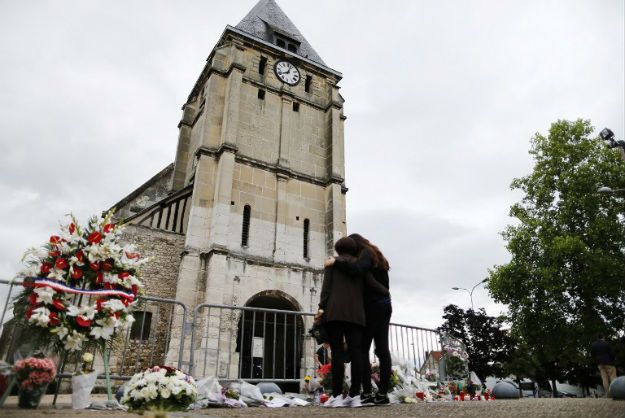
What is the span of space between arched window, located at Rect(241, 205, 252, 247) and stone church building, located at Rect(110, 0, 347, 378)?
0.04m

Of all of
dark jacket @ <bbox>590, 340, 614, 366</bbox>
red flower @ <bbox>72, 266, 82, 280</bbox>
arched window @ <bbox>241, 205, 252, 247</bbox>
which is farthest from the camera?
arched window @ <bbox>241, 205, 252, 247</bbox>

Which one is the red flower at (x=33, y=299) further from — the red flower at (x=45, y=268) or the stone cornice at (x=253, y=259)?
the stone cornice at (x=253, y=259)

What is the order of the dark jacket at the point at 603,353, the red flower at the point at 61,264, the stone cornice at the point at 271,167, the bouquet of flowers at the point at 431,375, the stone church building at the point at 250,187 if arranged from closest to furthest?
the red flower at the point at 61,264 < the bouquet of flowers at the point at 431,375 < the dark jacket at the point at 603,353 < the stone church building at the point at 250,187 < the stone cornice at the point at 271,167

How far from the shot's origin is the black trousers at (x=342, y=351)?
16.2 feet

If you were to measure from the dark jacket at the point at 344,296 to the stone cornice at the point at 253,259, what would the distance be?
36.7 feet

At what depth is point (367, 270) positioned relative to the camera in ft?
16.7

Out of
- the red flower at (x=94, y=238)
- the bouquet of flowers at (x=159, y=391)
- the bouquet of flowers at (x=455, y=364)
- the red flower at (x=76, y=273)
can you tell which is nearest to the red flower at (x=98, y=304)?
the red flower at (x=76, y=273)

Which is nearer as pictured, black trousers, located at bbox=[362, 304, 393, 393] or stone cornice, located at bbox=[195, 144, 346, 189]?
black trousers, located at bbox=[362, 304, 393, 393]

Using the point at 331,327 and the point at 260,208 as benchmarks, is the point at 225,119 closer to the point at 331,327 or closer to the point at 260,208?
the point at 260,208

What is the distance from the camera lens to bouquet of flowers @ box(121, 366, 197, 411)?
4371 millimetres

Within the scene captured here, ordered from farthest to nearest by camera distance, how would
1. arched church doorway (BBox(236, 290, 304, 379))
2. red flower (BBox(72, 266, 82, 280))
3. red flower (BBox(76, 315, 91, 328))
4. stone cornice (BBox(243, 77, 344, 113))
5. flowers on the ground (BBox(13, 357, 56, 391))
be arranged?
stone cornice (BBox(243, 77, 344, 113)), arched church doorway (BBox(236, 290, 304, 379)), red flower (BBox(72, 266, 82, 280)), red flower (BBox(76, 315, 91, 328)), flowers on the ground (BBox(13, 357, 56, 391))

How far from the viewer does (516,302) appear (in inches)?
698

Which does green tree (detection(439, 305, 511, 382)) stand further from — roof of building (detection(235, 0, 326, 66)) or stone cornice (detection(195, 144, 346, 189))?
roof of building (detection(235, 0, 326, 66))

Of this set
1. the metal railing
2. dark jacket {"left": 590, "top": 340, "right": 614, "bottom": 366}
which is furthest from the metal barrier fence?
dark jacket {"left": 590, "top": 340, "right": 614, "bottom": 366}
